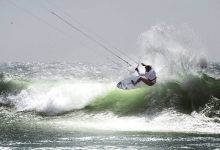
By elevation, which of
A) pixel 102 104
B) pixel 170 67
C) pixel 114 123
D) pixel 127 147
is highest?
pixel 170 67

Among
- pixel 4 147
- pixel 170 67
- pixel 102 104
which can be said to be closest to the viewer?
pixel 4 147

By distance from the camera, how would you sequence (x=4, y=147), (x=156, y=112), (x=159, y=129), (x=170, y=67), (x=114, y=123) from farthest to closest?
(x=170, y=67)
(x=156, y=112)
(x=114, y=123)
(x=159, y=129)
(x=4, y=147)

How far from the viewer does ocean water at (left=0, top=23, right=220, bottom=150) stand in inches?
524

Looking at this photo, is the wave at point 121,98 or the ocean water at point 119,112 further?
the wave at point 121,98

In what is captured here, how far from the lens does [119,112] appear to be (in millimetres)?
19672

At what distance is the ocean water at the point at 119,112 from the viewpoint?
13.3 meters

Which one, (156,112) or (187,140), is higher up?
(156,112)

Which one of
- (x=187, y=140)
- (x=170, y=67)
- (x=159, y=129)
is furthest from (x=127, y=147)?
(x=170, y=67)

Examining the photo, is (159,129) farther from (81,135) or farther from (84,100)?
(84,100)

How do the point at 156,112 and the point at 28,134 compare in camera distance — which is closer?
the point at 28,134

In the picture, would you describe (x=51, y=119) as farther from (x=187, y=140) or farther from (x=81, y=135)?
(x=187, y=140)

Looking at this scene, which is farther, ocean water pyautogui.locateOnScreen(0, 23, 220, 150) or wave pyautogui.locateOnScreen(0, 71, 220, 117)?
wave pyautogui.locateOnScreen(0, 71, 220, 117)

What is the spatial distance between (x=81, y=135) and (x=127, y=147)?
9.72 ft

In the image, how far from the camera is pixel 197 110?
18.8 meters
